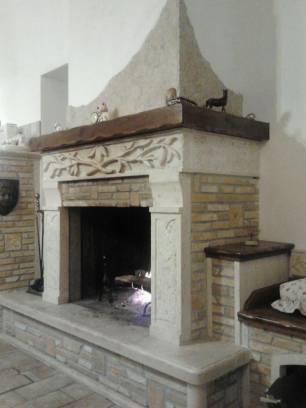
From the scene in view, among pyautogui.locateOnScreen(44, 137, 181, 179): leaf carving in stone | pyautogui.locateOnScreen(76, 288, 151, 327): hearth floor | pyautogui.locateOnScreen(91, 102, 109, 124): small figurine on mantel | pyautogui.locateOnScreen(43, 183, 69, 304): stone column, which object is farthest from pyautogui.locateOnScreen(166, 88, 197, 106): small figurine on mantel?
pyautogui.locateOnScreen(76, 288, 151, 327): hearth floor

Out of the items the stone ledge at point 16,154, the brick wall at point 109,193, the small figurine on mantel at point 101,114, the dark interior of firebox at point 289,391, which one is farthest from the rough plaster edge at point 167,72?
the dark interior of firebox at point 289,391

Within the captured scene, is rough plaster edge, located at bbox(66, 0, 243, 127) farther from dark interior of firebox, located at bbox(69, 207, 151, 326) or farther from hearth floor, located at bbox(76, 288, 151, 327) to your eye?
hearth floor, located at bbox(76, 288, 151, 327)

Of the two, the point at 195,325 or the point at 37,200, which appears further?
the point at 37,200

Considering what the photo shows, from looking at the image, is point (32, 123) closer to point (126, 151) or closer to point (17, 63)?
point (17, 63)

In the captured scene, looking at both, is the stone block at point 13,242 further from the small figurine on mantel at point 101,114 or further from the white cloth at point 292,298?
the white cloth at point 292,298

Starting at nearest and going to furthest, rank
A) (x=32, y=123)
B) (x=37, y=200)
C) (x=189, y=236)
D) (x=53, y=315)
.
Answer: (x=189, y=236), (x=53, y=315), (x=37, y=200), (x=32, y=123)

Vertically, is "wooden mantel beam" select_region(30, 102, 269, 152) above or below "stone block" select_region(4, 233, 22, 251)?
above

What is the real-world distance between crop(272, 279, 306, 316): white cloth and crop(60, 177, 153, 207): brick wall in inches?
36.8

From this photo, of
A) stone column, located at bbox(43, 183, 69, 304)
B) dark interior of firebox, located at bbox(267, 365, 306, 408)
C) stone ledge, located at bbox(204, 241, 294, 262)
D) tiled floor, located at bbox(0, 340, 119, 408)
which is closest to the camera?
dark interior of firebox, located at bbox(267, 365, 306, 408)

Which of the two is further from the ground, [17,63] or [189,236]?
[17,63]

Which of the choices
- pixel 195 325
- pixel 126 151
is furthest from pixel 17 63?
pixel 195 325

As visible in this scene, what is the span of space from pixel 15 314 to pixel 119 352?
134 centimetres

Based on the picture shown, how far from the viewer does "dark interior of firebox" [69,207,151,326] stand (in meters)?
3.24

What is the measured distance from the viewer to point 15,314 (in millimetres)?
3244
